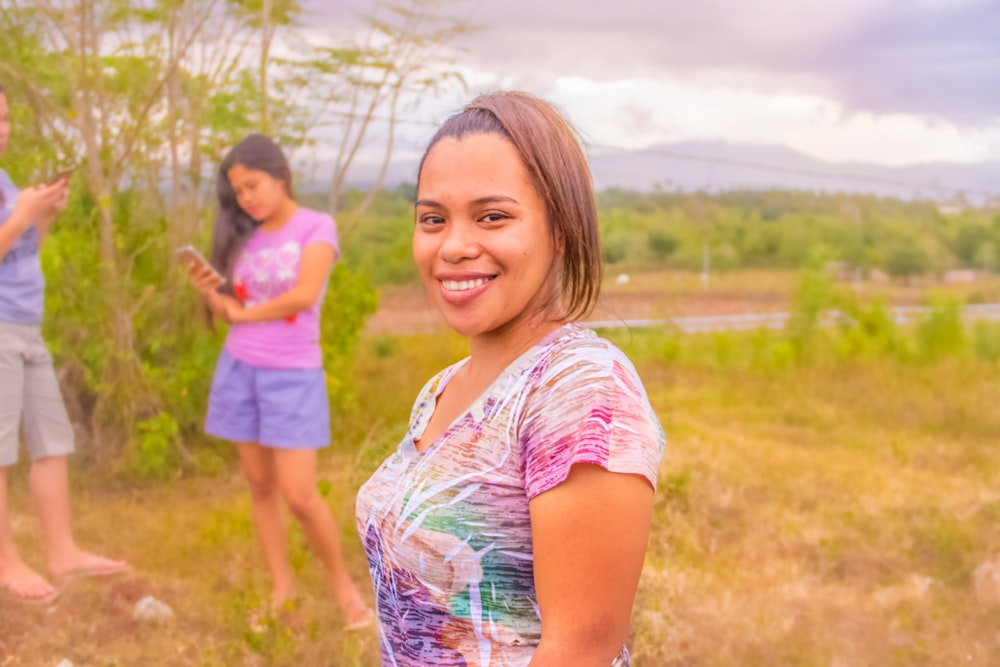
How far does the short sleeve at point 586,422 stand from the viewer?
125cm

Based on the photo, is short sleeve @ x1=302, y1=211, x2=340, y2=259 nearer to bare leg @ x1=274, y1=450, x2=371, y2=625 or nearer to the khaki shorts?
bare leg @ x1=274, y1=450, x2=371, y2=625

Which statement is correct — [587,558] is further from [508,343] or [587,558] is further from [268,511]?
[268,511]

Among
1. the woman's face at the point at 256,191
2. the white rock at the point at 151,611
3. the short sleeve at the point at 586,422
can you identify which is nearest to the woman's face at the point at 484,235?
the short sleeve at the point at 586,422

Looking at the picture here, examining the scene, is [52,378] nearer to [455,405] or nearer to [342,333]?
[342,333]

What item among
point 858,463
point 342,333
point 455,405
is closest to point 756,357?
point 858,463

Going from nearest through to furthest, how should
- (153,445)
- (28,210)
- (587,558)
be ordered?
(587,558), (28,210), (153,445)

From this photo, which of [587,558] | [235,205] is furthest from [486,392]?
[235,205]

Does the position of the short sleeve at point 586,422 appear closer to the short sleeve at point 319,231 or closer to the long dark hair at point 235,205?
Answer: the short sleeve at point 319,231

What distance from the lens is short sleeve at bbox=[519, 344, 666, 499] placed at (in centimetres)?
125

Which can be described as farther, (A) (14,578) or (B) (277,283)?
(A) (14,578)

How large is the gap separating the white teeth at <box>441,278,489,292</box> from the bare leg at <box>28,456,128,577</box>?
10.0ft

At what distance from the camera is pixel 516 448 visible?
52.2 inches

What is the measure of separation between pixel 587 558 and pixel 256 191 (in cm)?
274

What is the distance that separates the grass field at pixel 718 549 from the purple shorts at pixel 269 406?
60 cm
